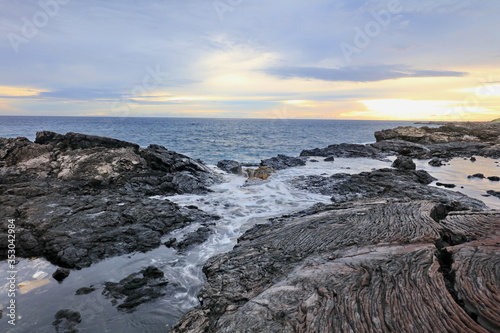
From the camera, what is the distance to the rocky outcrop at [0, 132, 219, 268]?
8984 mm

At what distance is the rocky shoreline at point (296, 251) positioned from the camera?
4012mm

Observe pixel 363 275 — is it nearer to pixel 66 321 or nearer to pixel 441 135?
pixel 66 321

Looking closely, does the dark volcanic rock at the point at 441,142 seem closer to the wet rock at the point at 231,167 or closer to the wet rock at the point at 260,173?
the wet rock at the point at 260,173

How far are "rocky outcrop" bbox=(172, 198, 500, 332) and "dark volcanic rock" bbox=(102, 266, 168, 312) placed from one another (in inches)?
69.5

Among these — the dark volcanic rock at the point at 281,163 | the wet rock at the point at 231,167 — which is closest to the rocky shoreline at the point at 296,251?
the wet rock at the point at 231,167

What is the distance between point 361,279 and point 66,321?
20.4ft

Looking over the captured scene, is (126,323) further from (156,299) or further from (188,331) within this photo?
(188,331)

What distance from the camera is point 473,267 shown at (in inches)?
176

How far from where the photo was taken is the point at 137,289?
278 inches

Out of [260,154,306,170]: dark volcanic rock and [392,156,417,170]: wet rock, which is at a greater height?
[392,156,417,170]: wet rock

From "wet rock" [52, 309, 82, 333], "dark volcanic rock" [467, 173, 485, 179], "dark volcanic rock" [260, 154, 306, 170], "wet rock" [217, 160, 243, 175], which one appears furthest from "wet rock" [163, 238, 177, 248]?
"dark volcanic rock" [467, 173, 485, 179]

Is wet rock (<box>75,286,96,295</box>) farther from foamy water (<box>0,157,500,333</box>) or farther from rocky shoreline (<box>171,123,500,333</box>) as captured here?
rocky shoreline (<box>171,123,500,333</box>)

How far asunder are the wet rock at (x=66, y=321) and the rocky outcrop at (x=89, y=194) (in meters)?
2.12

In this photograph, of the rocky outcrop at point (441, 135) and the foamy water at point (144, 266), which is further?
the rocky outcrop at point (441, 135)
